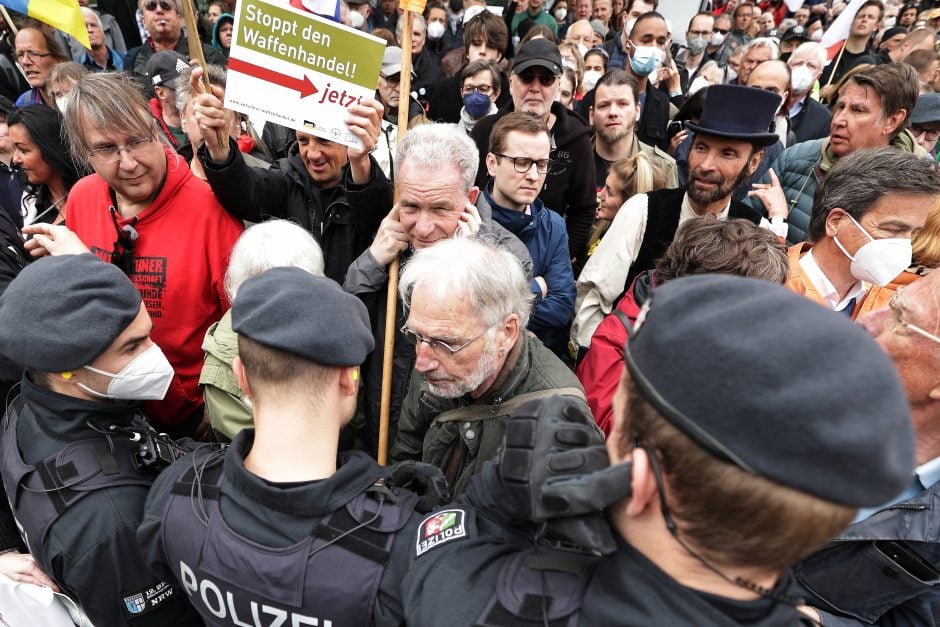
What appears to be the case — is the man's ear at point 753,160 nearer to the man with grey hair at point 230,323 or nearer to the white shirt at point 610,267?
the white shirt at point 610,267

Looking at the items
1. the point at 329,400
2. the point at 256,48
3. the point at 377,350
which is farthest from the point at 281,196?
the point at 329,400

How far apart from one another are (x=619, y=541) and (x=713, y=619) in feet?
0.65

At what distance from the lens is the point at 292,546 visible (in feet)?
4.40

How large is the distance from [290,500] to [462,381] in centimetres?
84

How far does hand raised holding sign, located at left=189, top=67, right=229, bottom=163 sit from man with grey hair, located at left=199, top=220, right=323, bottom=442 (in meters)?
0.58

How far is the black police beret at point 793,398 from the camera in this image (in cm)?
79

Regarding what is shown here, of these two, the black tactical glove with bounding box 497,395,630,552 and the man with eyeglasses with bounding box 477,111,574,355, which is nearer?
the black tactical glove with bounding box 497,395,630,552

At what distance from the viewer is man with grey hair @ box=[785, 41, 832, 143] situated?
223 inches

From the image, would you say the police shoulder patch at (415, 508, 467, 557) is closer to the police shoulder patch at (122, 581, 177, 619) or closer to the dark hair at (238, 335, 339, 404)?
the dark hair at (238, 335, 339, 404)

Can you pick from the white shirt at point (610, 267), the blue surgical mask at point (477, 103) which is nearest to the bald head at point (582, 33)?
the blue surgical mask at point (477, 103)

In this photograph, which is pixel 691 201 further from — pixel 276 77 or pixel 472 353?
pixel 276 77

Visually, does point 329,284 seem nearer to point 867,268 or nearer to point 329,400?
point 329,400

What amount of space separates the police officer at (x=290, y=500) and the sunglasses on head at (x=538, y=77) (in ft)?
11.4

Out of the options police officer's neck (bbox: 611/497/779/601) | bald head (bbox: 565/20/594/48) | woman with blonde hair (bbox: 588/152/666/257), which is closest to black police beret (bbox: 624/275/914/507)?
police officer's neck (bbox: 611/497/779/601)
